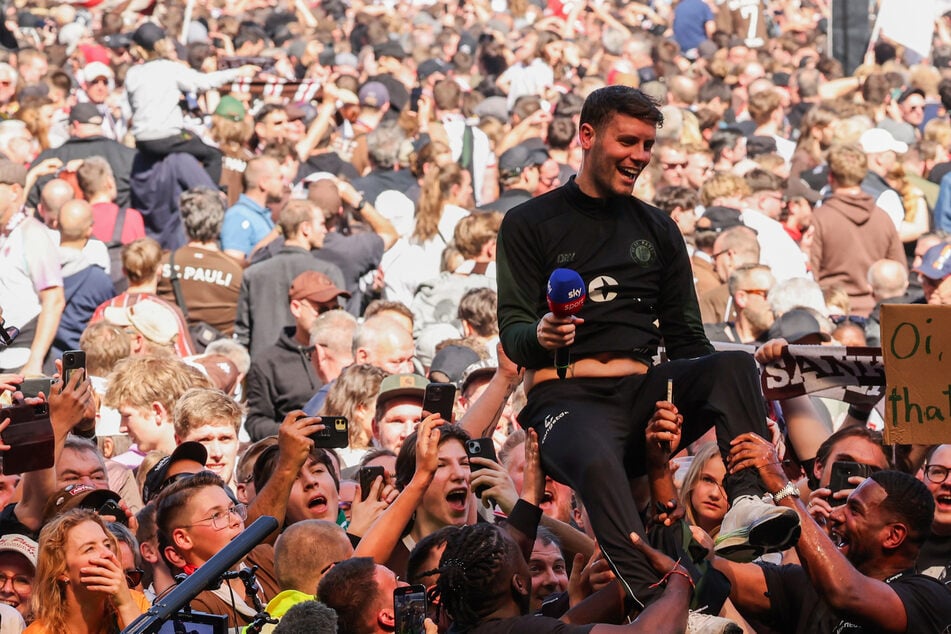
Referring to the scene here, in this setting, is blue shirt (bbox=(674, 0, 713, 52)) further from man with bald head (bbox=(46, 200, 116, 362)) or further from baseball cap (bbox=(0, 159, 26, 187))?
man with bald head (bbox=(46, 200, 116, 362))

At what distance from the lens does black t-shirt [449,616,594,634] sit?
5.27m

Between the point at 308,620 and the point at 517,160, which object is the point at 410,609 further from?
the point at 517,160

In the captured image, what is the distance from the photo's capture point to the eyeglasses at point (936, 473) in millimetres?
6965

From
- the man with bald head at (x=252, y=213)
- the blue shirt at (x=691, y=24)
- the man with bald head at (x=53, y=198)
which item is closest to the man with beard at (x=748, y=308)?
the man with bald head at (x=252, y=213)

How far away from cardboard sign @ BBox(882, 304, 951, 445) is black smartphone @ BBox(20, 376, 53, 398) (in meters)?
3.31

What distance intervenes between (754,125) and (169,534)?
1366cm

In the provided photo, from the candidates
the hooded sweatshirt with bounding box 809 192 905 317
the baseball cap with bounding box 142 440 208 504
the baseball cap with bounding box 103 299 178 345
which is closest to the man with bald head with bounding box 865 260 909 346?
the hooded sweatshirt with bounding box 809 192 905 317

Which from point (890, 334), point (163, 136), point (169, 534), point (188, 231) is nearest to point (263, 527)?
point (169, 534)

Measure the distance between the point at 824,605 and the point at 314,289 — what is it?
5.82m

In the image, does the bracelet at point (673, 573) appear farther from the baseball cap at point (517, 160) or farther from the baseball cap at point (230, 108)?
the baseball cap at point (230, 108)

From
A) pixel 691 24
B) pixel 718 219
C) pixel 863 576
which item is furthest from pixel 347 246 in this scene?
pixel 691 24

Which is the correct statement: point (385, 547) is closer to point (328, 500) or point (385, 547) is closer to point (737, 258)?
point (328, 500)

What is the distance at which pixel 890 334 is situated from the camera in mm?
6297

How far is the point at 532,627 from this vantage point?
17.4 ft
